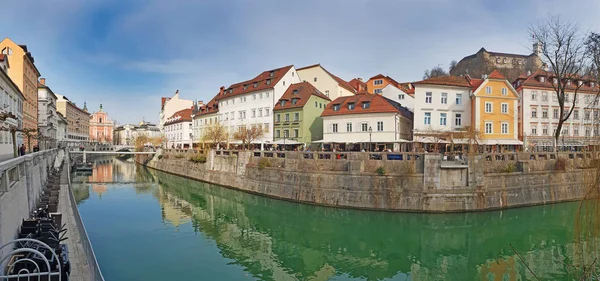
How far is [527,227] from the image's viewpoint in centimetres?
2064

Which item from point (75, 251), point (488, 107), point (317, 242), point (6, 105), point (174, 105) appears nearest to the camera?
point (75, 251)

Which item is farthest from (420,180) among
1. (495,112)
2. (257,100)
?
(257,100)

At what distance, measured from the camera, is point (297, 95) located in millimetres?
43812

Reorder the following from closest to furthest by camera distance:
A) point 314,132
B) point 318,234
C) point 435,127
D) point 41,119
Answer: point 318,234 → point 435,127 → point 314,132 → point 41,119

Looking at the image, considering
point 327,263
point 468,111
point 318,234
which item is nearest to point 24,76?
point 318,234

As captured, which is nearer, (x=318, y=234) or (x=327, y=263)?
(x=327, y=263)

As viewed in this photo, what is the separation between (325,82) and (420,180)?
105 ft

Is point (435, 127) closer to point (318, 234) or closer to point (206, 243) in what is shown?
point (318, 234)

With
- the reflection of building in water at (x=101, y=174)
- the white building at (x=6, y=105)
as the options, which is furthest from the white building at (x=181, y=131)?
the white building at (x=6, y=105)

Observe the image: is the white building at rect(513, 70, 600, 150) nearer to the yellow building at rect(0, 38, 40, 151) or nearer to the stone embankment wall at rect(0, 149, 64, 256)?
the stone embankment wall at rect(0, 149, 64, 256)

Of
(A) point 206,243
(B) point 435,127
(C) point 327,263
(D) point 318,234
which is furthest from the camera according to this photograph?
(B) point 435,127

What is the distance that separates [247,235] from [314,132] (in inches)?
974

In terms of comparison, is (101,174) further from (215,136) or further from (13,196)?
(13,196)

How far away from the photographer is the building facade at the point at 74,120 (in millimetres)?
84938
